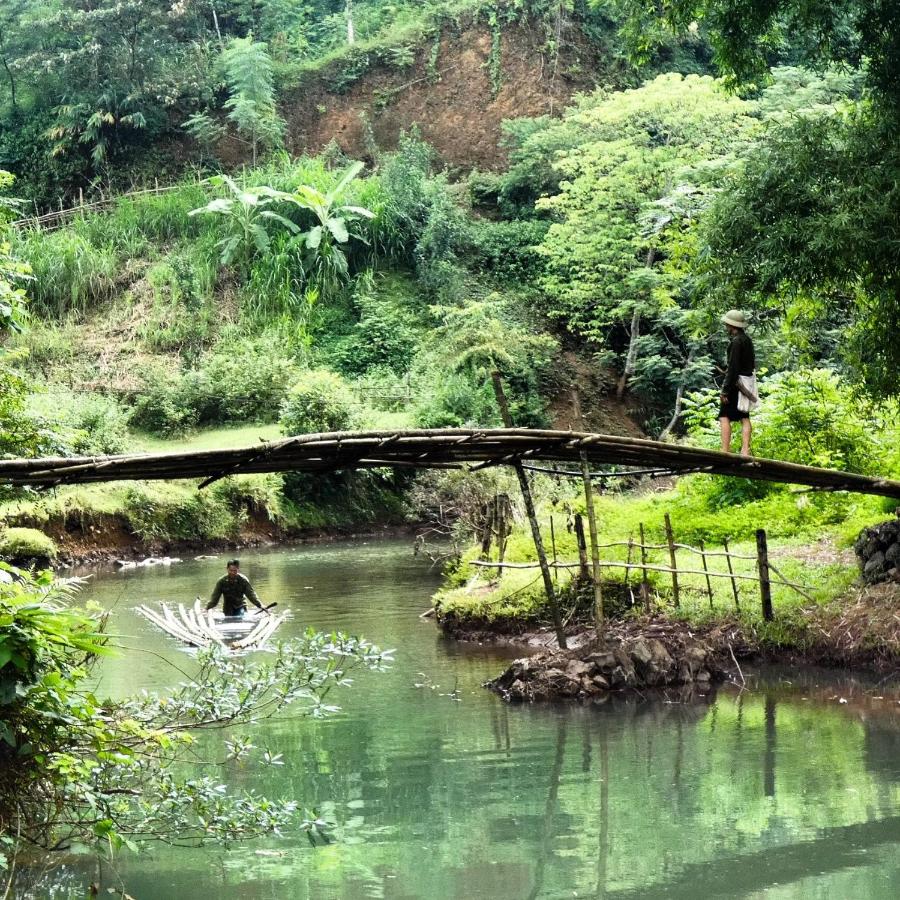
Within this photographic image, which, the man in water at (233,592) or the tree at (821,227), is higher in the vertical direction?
the tree at (821,227)

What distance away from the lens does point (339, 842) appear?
7.18 m

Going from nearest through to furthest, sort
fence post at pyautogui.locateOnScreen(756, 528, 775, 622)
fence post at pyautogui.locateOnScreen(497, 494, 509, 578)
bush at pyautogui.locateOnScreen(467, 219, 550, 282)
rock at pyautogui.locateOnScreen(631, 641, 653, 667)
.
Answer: rock at pyautogui.locateOnScreen(631, 641, 653, 667), fence post at pyautogui.locateOnScreen(756, 528, 775, 622), fence post at pyautogui.locateOnScreen(497, 494, 509, 578), bush at pyautogui.locateOnScreen(467, 219, 550, 282)

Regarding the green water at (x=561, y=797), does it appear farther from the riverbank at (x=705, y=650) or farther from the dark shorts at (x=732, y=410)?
the dark shorts at (x=732, y=410)

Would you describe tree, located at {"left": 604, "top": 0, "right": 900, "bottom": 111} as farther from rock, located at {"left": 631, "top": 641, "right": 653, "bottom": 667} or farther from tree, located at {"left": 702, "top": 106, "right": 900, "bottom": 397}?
rock, located at {"left": 631, "top": 641, "right": 653, "bottom": 667}

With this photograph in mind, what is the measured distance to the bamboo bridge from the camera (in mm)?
5504

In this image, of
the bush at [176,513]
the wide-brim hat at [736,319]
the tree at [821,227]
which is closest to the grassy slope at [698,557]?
the tree at [821,227]

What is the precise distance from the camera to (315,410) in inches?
893

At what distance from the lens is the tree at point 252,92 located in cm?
3138

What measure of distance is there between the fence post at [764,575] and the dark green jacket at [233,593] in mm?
4736

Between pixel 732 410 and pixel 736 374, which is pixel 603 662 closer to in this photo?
pixel 732 410

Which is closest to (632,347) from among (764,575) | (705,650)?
(764,575)

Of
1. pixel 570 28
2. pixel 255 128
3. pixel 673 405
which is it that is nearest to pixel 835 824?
pixel 673 405

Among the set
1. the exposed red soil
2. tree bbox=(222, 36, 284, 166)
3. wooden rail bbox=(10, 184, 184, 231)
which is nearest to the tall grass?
wooden rail bbox=(10, 184, 184, 231)

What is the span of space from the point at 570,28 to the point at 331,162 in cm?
719
